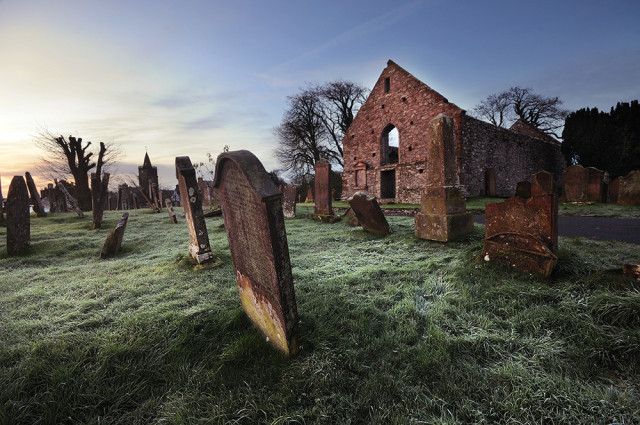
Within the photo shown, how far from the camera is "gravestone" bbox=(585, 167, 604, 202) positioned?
33.3 ft

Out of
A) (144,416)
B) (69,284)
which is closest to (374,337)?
(144,416)

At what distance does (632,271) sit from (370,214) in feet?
14.0

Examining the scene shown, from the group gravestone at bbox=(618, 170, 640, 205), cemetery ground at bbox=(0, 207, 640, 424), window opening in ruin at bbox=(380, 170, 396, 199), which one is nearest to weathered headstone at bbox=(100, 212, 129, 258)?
cemetery ground at bbox=(0, 207, 640, 424)

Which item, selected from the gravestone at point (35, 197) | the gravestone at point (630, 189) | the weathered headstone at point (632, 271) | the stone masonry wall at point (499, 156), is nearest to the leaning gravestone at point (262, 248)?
the weathered headstone at point (632, 271)

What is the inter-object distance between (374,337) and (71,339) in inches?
97.5

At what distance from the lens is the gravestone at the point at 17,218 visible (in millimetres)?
5469

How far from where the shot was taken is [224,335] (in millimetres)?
2354

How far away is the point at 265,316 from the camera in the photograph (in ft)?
7.36

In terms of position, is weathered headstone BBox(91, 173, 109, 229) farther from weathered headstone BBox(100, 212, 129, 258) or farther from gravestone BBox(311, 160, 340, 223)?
gravestone BBox(311, 160, 340, 223)

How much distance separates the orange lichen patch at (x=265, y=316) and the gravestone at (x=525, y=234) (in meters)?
2.98

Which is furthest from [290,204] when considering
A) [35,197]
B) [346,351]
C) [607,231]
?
[35,197]

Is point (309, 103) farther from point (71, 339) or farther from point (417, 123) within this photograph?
point (71, 339)

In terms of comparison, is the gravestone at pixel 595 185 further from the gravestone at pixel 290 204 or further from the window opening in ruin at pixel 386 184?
the gravestone at pixel 290 204

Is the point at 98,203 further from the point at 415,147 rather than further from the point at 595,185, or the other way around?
the point at 595,185
